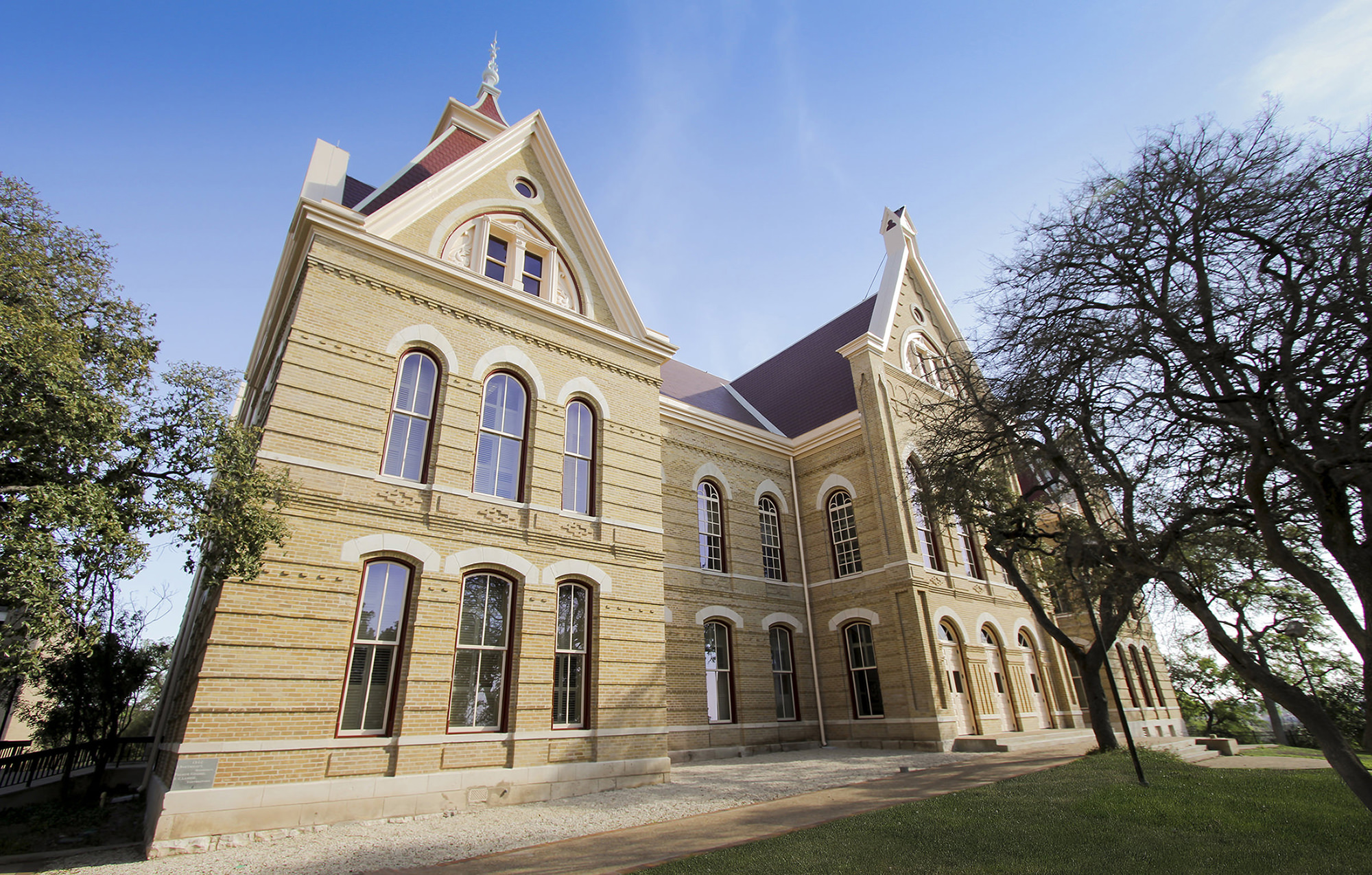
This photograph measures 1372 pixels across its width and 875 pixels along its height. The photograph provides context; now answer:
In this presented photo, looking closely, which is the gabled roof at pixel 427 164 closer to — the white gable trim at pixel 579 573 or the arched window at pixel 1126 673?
the white gable trim at pixel 579 573

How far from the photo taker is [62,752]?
614 inches

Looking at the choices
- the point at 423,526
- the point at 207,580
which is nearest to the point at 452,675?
the point at 423,526

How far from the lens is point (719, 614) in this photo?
18875mm

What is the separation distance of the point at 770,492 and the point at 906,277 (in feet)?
35.6

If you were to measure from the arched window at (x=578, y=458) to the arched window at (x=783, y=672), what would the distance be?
29.0ft

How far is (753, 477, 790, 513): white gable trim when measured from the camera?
2172 cm

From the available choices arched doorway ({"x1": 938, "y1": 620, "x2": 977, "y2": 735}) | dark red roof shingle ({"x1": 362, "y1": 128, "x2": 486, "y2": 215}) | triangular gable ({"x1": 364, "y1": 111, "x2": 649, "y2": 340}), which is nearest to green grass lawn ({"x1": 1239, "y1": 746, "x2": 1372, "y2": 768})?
arched doorway ({"x1": 938, "y1": 620, "x2": 977, "y2": 735})

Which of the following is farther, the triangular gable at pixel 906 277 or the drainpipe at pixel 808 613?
the triangular gable at pixel 906 277

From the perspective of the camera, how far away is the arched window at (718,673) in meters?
18.0

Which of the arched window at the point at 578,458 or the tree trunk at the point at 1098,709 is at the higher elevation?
the arched window at the point at 578,458

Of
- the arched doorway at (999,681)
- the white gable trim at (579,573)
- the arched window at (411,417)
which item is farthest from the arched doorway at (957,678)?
the arched window at (411,417)

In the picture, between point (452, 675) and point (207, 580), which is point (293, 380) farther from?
point (452, 675)

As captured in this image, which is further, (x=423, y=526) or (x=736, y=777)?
(x=736, y=777)

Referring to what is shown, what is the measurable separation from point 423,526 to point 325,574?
1697mm
